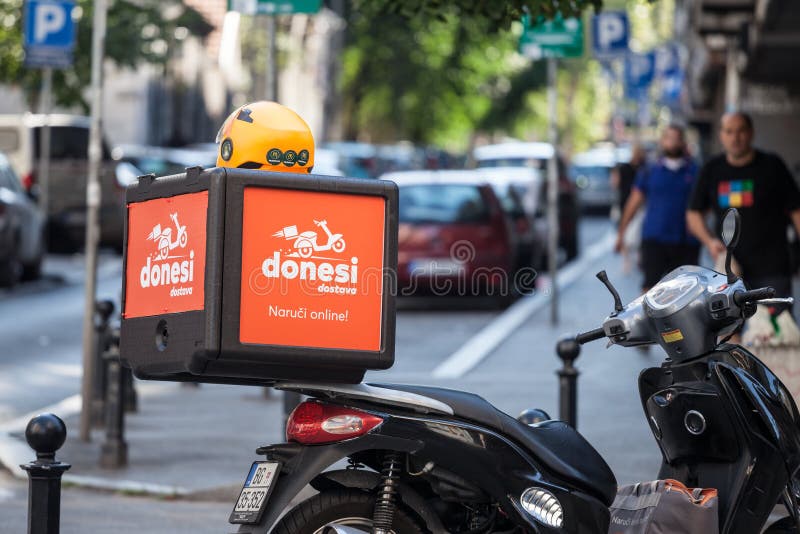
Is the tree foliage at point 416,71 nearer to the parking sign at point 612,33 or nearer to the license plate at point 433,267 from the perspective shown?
the parking sign at point 612,33

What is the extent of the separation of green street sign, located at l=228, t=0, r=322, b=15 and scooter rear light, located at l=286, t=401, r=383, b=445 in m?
6.57

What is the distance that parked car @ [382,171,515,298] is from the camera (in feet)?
63.3

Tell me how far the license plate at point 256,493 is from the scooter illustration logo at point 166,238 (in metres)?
0.72

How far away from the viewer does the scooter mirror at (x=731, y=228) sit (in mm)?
5793

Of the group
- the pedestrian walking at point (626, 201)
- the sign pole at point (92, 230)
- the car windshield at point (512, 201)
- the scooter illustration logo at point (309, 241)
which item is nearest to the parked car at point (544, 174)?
the car windshield at point (512, 201)

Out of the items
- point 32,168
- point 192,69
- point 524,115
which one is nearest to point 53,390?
point 32,168

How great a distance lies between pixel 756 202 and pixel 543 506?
4.95 meters

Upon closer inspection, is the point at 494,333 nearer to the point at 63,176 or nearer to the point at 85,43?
the point at 63,176

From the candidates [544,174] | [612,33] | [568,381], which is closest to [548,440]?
[568,381]

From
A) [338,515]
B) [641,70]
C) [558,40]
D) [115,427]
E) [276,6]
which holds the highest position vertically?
[641,70]

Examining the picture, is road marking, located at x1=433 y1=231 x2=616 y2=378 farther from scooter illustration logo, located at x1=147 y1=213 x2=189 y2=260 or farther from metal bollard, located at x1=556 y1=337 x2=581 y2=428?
scooter illustration logo, located at x1=147 y1=213 x2=189 y2=260

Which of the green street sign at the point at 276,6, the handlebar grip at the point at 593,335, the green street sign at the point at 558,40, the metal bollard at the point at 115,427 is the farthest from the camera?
the green street sign at the point at 558,40

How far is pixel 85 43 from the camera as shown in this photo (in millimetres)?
26172

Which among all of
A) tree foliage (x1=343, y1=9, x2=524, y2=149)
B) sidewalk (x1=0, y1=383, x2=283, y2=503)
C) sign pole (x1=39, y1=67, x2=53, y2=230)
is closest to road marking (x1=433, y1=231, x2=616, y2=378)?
sidewalk (x1=0, y1=383, x2=283, y2=503)
